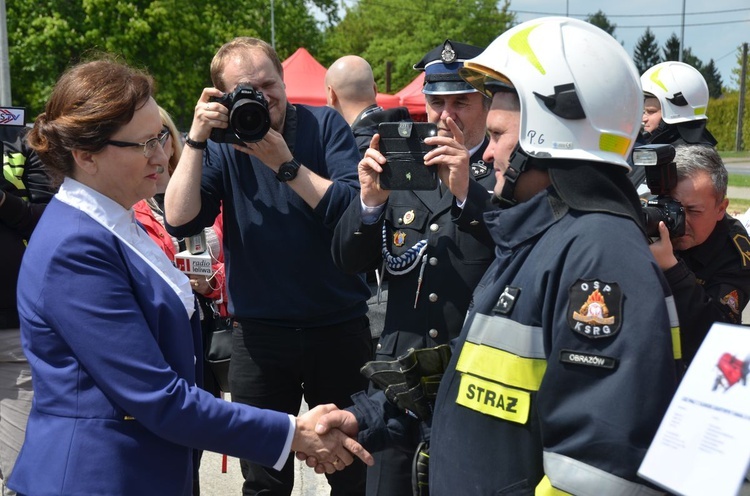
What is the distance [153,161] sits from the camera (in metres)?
2.42

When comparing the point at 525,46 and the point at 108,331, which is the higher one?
the point at 525,46

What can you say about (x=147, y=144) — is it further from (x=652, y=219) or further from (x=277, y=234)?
(x=652, y=219)

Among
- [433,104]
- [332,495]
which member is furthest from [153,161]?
[332,495]

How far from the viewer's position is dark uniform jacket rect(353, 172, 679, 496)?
5.32ft

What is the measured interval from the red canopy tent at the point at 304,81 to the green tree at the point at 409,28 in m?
32.5

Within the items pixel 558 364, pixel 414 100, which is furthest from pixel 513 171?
pixel 414 100

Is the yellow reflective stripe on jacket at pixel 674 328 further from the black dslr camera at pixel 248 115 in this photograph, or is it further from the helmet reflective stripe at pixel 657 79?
the helmet reflective stripe at pixel 657 79

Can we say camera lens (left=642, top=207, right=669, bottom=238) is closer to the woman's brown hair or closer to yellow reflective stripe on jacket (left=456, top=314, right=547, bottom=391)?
yellow reflective stripe on jacket (left=456, top=314, right=547, bottom=391)

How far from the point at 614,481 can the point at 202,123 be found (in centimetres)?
238

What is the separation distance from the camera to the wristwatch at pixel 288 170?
11.1ft

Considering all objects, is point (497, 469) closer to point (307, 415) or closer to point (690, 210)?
point (307, 415)

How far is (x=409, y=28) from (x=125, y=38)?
3236cm

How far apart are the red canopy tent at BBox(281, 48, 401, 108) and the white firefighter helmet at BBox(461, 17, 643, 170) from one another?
14425 mm

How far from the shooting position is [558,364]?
1696 mm
